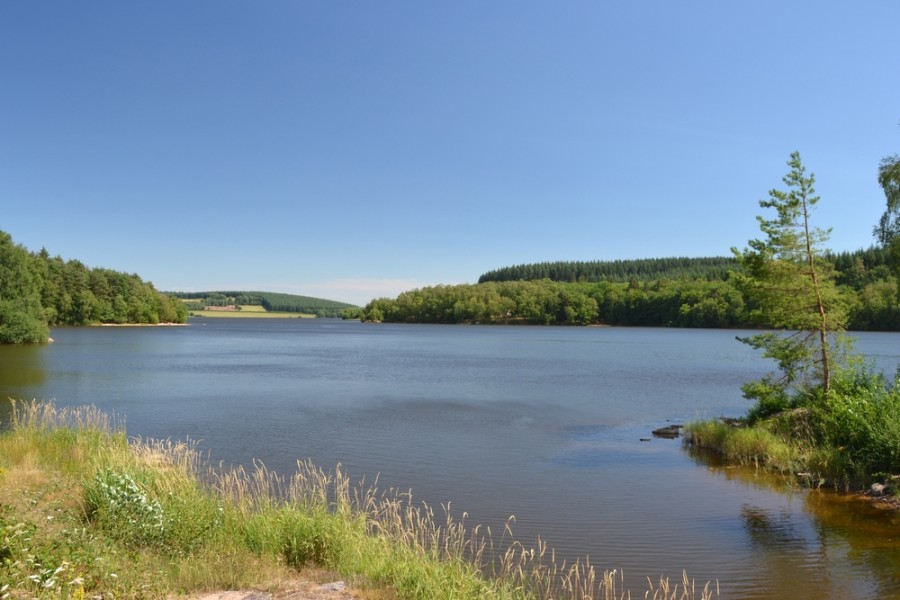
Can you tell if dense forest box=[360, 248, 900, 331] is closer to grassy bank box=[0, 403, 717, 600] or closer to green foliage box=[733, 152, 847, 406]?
green foliage box=[733, 152, 847, 406]

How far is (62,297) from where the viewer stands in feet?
438

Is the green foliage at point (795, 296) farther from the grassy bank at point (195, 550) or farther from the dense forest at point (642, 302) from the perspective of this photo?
the dense forest at point (642, 302)

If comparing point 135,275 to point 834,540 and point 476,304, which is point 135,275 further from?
point 834,540

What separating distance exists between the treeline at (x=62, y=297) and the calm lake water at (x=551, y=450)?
32.9 meters

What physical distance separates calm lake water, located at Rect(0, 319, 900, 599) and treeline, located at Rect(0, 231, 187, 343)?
3285cm

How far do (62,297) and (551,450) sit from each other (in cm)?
13974

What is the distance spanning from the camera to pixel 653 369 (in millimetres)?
53469

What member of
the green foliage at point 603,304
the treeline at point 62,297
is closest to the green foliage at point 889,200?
the treeline at point 62,297

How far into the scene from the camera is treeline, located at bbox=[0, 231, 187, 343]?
8025 centimetres

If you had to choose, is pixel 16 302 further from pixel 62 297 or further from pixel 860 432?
pixel 860 432

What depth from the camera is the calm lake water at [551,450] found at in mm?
11969

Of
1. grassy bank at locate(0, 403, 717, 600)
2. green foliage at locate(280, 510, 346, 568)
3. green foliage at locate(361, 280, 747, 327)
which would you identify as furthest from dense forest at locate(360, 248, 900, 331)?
green foliage at locate(280, 510, 346, 568)

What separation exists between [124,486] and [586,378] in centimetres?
3990

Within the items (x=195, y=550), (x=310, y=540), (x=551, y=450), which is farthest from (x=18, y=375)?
(x=310, y=540)
